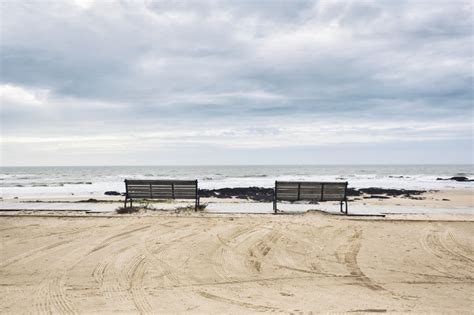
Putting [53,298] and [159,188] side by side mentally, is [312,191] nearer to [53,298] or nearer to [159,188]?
[159,188]

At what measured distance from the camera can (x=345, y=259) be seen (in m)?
6.02

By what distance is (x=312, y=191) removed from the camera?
38.1 feet

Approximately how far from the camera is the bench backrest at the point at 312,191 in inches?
456

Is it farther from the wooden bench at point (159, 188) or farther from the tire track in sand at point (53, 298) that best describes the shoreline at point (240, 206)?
the tire track in sand at point (53, 298)

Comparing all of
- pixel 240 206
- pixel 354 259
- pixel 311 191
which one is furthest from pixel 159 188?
pixel 354 259

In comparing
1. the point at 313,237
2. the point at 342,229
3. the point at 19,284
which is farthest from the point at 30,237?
the point at 342,229

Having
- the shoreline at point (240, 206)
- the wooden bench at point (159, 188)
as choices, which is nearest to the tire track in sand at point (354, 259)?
the shoreline at point (240, 206)

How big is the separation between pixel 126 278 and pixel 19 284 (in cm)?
139

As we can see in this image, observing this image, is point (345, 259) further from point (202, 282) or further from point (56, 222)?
point (56, 222)

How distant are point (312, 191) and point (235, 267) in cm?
659

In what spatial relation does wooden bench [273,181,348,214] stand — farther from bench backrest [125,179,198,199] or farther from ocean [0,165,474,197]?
ocean [0,165,474,197]

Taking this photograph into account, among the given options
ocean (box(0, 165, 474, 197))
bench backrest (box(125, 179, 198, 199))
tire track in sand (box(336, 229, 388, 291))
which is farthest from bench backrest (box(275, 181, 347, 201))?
ocean (box(0, 165, 474, 197))

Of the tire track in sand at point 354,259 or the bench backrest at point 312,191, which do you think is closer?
the tire track in sand at point 354,259

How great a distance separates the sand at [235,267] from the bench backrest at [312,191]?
232 cm
